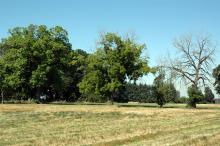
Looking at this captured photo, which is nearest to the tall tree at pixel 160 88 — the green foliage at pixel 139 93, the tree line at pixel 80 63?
the tree line at pixel 80 63

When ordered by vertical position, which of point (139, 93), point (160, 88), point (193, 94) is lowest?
point (193, 94)

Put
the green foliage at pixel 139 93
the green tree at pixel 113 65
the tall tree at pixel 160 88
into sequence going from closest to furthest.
→ the green tree at pixel 113 65, the tall tree at pixel 160 88, the green foliage at pixel 139 93

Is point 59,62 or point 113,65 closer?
point 113,65

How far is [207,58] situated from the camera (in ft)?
247

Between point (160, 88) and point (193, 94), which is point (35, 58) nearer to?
point (160, 88)

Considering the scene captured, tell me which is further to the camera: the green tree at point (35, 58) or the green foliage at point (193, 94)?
the green tree at point (35, 58)

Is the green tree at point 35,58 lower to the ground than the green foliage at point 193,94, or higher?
higher

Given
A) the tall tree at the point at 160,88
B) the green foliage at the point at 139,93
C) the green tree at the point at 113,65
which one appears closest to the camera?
the green tree at the point at 113,65

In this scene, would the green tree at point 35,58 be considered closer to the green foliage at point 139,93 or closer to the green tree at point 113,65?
the green tree at point 113,65

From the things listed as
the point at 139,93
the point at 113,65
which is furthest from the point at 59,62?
the point at 139,93

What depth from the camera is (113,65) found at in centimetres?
6950

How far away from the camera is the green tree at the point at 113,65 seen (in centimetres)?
6975

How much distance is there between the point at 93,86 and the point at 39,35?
19012 millimetres

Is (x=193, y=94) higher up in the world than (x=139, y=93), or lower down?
lower down
